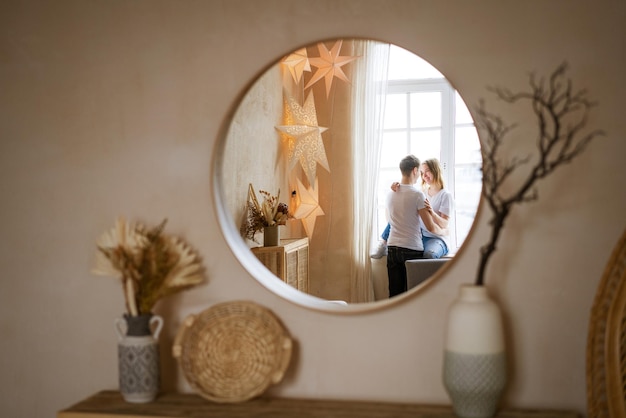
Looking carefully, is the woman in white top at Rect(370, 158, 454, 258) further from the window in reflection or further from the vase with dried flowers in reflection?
the vase with dried flowers in reflection

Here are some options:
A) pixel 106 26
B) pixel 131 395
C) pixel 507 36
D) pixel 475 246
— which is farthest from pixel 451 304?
pixel 106 26

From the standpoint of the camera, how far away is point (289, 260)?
4918 millimetres

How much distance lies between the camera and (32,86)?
2.45 m

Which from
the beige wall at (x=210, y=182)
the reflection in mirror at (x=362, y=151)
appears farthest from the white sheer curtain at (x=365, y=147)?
the beige wall at (x=210, y=182)

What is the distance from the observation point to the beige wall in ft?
6.68

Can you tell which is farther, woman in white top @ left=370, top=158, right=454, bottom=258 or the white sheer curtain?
the white sheer curtain

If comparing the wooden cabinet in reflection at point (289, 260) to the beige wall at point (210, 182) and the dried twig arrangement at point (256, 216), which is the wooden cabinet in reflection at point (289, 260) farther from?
the beige wall at point (210, 182)

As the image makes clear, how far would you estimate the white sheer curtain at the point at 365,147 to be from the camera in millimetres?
5953

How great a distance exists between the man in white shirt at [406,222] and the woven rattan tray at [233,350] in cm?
342

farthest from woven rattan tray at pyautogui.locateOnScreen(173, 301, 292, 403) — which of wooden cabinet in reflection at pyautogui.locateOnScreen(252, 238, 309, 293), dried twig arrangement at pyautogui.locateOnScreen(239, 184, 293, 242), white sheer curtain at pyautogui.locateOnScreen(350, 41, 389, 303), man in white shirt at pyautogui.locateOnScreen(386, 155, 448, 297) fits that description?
white sheer curtain at pyautogui.locateOnScreen(350, 41, 389, 303)

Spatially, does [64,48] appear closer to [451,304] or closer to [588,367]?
[451,304]

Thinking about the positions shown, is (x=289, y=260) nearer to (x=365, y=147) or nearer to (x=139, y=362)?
(x=365, y=147)

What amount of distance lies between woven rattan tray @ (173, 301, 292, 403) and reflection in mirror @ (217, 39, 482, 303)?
3504 mm

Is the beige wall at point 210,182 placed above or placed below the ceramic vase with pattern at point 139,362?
above
